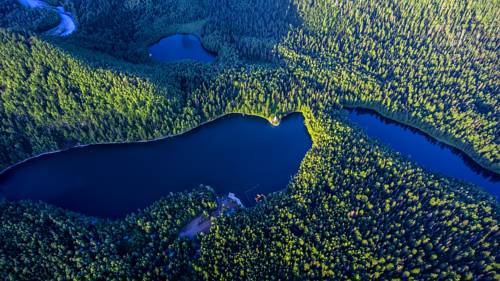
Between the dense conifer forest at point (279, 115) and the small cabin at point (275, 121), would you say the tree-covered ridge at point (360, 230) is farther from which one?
the small cabin at point (275, 121)

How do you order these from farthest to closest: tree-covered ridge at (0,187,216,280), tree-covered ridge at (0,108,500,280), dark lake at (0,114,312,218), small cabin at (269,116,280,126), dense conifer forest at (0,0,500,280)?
small cabin at (269,116,280,126) < dark lake at (0,114,312,218) < dense conifer forest at (0,0,500,280) < tree-covered ridge at (0,108,500,280) < tree-covered ridge at (0,187,216,280)

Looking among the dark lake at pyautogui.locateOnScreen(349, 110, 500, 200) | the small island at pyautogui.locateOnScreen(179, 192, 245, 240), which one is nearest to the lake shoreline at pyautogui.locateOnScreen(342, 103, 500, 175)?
the dark lake at pyautogui.locateOnScreen(349, 110, 500, 200)

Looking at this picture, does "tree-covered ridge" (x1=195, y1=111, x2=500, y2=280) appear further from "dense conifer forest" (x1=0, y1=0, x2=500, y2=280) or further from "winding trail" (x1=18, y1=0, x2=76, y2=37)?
"winding trail" (x1=18, y1=0, x2=76, y2=37)

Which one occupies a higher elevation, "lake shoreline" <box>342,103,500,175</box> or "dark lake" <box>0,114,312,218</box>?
"lake shoreline" <box>342,103,500,175</box>

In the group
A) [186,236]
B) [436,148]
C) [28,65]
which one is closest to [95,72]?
[28,65]

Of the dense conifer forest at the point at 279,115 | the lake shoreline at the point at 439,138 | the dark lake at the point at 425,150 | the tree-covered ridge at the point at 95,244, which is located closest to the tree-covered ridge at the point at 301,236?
the tree-covered ridge at the point at 95,244

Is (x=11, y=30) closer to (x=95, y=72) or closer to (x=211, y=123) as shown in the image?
(x=95, y=72)

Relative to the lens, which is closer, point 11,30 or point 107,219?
point 107,219
